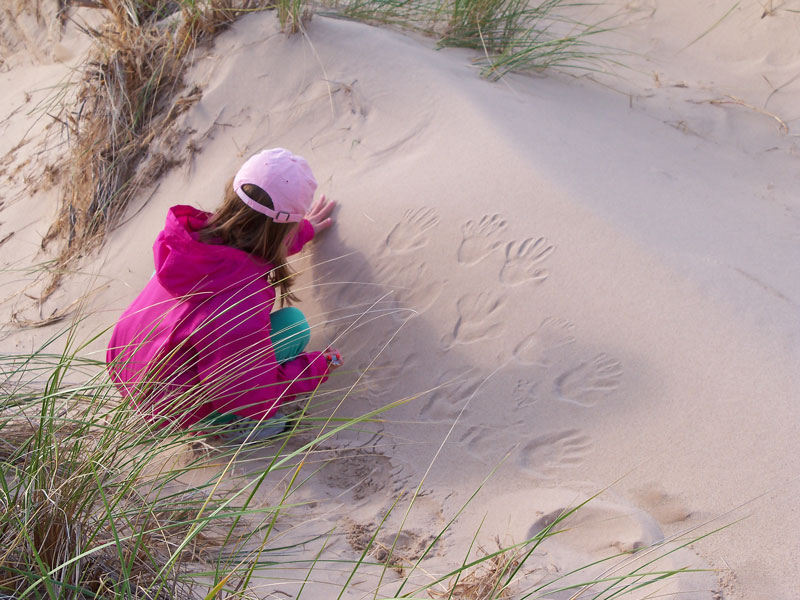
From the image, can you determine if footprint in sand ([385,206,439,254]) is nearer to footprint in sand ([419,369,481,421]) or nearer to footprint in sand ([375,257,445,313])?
footprint in sand ([375,257,445,313])

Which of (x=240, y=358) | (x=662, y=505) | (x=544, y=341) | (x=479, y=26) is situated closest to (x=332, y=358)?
(x=240, y=358)

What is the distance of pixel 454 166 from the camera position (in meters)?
3.07

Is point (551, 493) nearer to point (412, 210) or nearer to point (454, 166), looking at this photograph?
point (412, 210)

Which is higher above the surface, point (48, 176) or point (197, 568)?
point (48, 176)

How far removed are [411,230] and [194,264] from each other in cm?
95

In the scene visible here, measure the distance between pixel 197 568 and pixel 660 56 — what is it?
4.43 m

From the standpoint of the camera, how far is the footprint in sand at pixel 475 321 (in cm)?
256

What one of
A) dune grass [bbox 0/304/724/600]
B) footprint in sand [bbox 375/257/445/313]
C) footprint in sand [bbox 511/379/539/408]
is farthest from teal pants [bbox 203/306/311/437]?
footprint in sand [bbox 511/379/539/408]

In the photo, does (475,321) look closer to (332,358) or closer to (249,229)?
(332,358)

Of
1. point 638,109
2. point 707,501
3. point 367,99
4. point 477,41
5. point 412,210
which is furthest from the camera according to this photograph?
point 477,41

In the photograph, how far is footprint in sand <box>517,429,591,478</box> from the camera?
7.03 feet

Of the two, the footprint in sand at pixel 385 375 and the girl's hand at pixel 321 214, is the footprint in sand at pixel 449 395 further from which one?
the girl's hand at pixel 321 214

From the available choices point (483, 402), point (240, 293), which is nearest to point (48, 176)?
point (240, 293)

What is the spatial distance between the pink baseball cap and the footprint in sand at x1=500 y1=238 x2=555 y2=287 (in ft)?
2.67
